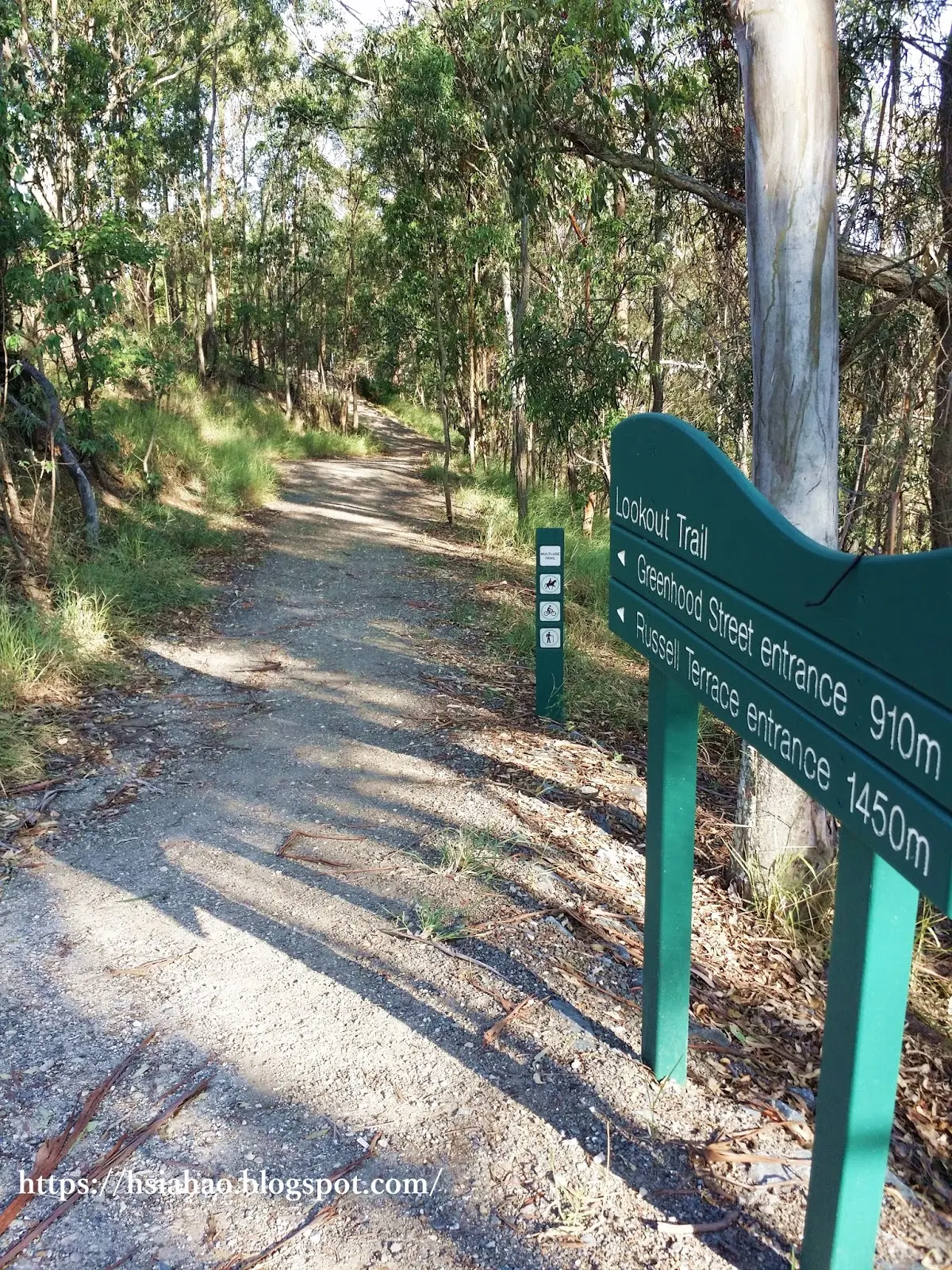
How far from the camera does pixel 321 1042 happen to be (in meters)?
2.75

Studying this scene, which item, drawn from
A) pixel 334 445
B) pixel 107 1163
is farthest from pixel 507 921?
pixel 334 445

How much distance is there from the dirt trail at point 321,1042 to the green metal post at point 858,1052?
410 mm

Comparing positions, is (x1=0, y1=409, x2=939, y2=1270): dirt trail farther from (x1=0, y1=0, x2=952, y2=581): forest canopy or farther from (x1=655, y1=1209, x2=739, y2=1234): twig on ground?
(x1=0, y1=0, x2=952, y2=581): forest canopy

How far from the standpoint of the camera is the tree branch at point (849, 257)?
19.8 ft

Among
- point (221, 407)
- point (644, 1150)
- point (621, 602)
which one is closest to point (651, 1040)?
point (644, 1150)

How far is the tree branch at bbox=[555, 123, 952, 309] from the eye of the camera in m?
6.04

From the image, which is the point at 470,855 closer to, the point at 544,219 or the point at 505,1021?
the point at 505,1021

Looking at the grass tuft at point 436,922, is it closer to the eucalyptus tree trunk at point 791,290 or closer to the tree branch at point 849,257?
the eucalyptus tree trunk at point 791,290

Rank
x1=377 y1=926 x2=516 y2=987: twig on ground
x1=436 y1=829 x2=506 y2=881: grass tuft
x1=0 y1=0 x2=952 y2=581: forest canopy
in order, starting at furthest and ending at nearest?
x1=0 y1=0 x2=952 y2=581: forest canopy
x1=436 y1=829 x2=506 y2=881: grass tuft
x1=377 y1=926 x2=516 y2=987: twig on ground

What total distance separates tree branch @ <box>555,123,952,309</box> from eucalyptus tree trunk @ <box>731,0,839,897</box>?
3036mm

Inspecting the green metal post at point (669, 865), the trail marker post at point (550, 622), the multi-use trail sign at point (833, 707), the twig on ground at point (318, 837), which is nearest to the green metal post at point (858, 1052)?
the multi-use trail sign at point (833, 707)

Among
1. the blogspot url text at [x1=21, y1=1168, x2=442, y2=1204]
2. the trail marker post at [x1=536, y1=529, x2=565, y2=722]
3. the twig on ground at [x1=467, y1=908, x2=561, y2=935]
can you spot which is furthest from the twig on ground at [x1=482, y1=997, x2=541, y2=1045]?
the trail marker post at [x1=536, y1=529, x2=565, y2=722]

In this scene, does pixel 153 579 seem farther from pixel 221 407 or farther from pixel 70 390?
pixel 221 407

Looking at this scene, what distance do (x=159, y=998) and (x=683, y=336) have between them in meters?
13.7
